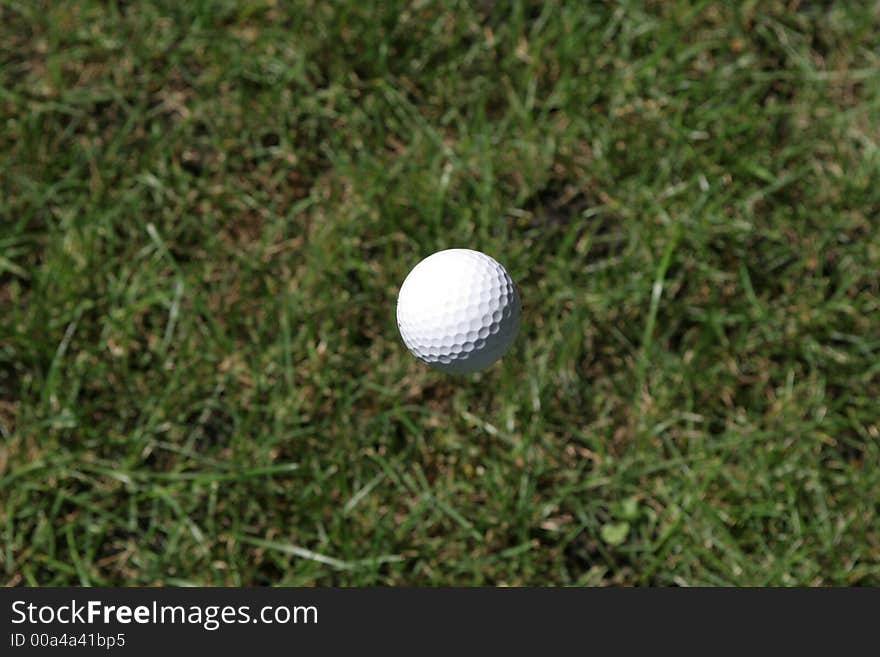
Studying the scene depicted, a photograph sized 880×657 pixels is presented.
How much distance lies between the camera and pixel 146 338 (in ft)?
10.5

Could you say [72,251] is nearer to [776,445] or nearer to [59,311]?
[59,311]

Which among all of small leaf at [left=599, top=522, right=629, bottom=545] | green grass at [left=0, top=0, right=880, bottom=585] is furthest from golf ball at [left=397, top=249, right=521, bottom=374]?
small leaf at [left=599, top=522, right=629, bottom=545]

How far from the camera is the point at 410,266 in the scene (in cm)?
329

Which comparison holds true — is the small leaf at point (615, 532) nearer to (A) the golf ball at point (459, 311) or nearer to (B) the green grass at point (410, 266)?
(B) the green grass at point (410, 266)

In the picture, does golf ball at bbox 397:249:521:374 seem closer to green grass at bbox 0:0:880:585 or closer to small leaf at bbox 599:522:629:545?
green grass at bbox 0:0:880:585

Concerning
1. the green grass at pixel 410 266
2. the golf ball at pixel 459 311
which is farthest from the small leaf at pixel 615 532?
the golf ball at pixel 459 311

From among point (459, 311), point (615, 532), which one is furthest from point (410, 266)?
point (615, 532)

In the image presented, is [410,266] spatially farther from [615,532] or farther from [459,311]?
[615,532]

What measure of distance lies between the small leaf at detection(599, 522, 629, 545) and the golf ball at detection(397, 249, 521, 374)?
0.66 metres

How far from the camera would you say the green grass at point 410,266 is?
298cm

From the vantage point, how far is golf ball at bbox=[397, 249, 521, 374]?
2.70 m

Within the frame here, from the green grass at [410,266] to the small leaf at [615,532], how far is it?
0.01 meters

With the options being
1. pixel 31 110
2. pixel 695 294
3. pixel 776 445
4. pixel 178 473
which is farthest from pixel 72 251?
pixel 776 445

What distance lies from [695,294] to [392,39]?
1371 mm
